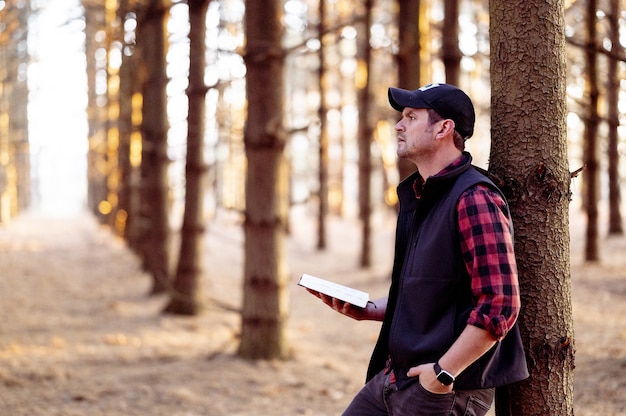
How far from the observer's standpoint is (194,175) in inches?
433

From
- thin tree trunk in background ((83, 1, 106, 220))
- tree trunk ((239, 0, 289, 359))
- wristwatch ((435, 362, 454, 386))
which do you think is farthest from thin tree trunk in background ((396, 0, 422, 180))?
thin tree trunk in background ((83, 1, 106, 220))

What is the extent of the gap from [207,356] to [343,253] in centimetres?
1182

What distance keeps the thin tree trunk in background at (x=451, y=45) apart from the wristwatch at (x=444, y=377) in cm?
971

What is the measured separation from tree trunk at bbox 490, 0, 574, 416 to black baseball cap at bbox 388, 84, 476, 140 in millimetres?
373

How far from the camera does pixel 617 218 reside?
16.9 metres

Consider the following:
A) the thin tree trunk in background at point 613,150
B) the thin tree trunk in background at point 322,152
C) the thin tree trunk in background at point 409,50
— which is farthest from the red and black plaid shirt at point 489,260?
the thin tree trunk in background at point 322,152

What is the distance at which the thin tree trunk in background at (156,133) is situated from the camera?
12.9 m

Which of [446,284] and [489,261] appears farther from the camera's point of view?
[446,284]

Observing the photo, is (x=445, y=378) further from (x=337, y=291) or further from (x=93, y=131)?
(x=93, y=131)

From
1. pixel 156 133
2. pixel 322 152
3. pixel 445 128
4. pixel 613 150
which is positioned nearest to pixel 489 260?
pixel 445 128

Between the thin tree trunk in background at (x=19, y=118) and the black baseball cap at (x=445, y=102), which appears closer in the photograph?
the black baseball cap at (x=445, y=102)

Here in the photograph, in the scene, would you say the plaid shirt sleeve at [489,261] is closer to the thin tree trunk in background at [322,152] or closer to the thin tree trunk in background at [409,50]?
the thin tree trunk in background at [409,50]

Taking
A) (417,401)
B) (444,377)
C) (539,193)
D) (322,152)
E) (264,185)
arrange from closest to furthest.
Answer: (444,377)
(417,401)
(539,193)
(264,185)
(322,152)

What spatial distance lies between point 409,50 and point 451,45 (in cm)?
74
